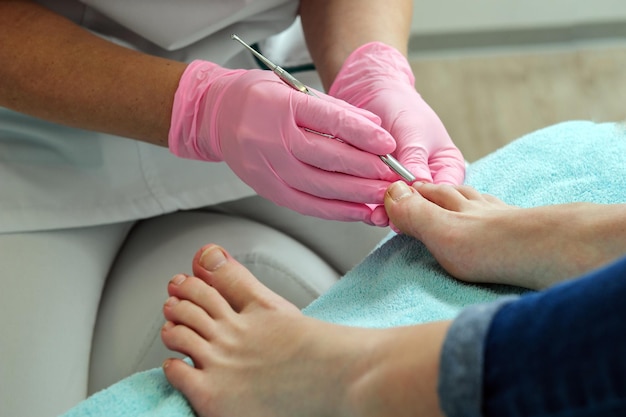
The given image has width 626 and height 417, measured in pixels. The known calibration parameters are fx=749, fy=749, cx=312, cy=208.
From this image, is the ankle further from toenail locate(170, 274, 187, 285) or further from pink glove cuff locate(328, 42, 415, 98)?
pink glove cuff locate(328, 42, 415, 98)

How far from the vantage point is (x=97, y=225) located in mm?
1158

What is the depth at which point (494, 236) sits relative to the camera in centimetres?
87

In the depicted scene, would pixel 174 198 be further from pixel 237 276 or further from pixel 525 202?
pixel 525 202

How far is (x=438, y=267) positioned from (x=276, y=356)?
0.24m

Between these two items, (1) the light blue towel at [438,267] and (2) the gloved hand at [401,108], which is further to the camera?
(2) the gloved hand at [401,108]

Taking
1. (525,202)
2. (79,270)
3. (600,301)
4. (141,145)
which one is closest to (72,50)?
(141,145)

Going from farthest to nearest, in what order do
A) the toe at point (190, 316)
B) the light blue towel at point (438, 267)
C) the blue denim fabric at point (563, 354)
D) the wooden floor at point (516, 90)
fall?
the wooden floor at point (516, 90), the toe at point (190, 316), the light blue towel at point (438, 267), the blue denim fabric at point (563, 354)

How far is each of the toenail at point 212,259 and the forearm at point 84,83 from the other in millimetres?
203

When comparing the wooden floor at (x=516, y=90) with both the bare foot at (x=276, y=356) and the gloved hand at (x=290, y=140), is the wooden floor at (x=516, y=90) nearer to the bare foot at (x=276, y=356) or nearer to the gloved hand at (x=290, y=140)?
the gloved hand at (x=290, y=140)

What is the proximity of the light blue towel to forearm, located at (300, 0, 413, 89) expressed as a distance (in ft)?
0.87

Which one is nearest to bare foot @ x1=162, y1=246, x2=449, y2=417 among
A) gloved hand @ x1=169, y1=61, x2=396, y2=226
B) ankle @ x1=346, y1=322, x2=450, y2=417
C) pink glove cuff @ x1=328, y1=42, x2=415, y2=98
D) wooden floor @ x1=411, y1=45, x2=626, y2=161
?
ankle @ x1=346, y1=322, x2=450, y2=417

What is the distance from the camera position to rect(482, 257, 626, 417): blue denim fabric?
496 millimetres

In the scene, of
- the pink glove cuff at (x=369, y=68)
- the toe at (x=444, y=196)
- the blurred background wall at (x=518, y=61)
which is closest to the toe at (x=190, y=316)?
the toe at (x=444, y=196)

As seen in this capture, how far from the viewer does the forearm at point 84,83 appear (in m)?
1.03
